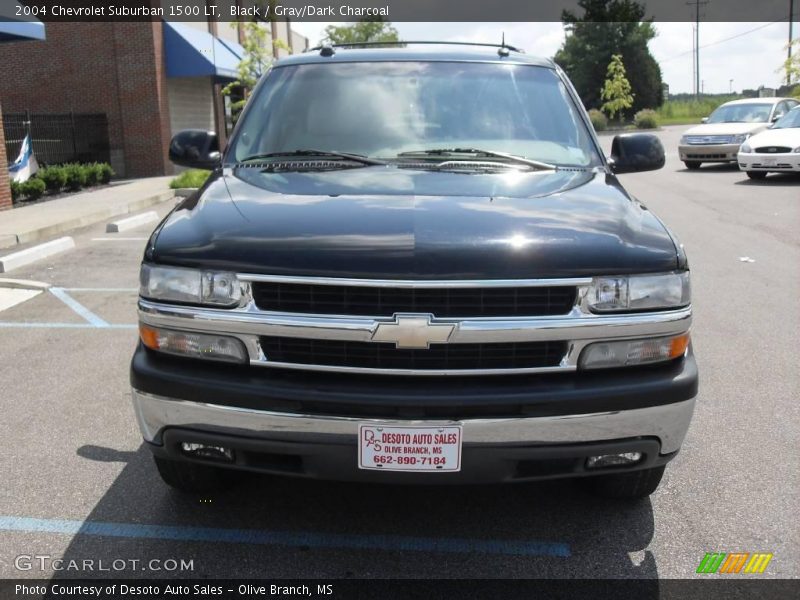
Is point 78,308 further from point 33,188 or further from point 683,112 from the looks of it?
point 683,112

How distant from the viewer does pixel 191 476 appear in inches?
132

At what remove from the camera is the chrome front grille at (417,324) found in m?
2.71

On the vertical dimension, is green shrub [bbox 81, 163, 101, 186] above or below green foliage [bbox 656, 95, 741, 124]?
below

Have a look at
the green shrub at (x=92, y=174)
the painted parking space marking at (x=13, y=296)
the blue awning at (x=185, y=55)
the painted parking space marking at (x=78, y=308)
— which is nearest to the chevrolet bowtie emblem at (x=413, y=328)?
the painted parking space marking at (x=78, y=308)

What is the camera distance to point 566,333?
2.76 meters

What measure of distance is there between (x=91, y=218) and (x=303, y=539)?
11325 millimetres

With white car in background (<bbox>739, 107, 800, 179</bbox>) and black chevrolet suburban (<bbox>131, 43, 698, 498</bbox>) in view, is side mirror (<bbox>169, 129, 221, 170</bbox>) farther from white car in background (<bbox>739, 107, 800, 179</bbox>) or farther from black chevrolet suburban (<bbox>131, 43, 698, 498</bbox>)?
white car in background (<bbox>739, 107, 800, 179</bbox>)

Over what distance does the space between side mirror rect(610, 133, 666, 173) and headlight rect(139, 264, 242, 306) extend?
8.14 feet

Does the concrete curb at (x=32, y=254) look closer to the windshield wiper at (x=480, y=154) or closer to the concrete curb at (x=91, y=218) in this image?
the concrete curb at (x=91, y=218)

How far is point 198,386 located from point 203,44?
22.4m

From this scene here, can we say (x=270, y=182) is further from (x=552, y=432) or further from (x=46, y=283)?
(x=46, y=283)

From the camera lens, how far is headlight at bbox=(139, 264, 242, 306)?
2.83 metres

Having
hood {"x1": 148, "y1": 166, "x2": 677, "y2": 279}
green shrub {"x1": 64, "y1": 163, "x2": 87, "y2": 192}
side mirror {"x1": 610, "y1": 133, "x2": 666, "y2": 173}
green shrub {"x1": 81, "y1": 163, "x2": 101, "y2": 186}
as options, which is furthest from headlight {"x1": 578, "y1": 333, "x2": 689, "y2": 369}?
green shrub {"x1": 81, "y1": 163, "x2": 101, "y2": 186}

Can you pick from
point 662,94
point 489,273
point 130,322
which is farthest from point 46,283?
point 662,94
